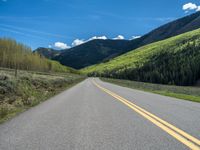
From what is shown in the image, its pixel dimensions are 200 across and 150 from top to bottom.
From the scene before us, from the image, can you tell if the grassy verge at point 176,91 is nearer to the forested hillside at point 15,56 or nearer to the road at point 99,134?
the road at point 99,134

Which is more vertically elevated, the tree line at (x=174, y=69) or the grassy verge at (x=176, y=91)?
the tree line at (x=174, y=69)

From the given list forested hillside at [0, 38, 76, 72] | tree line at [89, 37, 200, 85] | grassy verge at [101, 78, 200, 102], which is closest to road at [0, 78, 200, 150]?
grassy verge at [101, 78, 200, 102]

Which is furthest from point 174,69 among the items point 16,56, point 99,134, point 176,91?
point 99,134

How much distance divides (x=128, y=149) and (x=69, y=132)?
77.5 inches

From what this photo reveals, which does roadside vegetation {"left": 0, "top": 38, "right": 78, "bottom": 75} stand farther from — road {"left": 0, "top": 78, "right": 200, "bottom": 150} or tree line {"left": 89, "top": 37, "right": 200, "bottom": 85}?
road {"left": 0, "top": 78, "right": 200, "bottom": 150}

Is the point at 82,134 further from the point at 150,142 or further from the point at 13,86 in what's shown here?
the point at 13,86

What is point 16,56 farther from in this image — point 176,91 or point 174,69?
point 176,91

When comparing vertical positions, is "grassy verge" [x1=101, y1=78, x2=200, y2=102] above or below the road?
below

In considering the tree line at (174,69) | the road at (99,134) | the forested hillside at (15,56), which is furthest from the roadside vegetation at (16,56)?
the road at (99,134)

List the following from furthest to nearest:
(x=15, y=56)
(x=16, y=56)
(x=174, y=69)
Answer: (x=16, y=56) < (x=15, y=56) < (x=174, y=69)

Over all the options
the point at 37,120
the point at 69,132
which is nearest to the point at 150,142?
the point at 69,132

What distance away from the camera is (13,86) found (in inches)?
560

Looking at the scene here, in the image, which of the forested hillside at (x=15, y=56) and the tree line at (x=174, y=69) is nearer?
the tree line at (x=174, y=69)

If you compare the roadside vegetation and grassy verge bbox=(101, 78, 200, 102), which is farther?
the roadside vegetation
